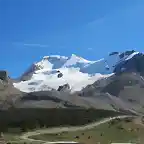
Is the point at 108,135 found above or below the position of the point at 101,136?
above

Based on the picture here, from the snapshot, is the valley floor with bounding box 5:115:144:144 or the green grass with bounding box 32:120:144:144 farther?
the green grass with bounding box 32:120:144:144

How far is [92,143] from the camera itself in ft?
465

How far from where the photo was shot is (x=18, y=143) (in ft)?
427

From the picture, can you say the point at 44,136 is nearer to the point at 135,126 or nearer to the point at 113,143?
the point at 113,143

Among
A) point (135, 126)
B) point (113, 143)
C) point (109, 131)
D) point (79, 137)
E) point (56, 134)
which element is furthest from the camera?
point (135, 126)

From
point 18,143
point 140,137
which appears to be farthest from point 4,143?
point 140,137

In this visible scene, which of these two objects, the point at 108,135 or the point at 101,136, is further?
the point at 108,135

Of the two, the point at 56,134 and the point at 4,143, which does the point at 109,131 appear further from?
the point at 4,143

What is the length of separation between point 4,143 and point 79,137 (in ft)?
128

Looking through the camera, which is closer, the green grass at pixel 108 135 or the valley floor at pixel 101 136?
the valley floor at pixel 101 136

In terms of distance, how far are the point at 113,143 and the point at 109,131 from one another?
45.3 m

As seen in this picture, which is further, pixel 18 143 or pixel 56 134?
pixel 56 134

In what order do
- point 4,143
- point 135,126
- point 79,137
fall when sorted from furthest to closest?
point 135,126, point 79,137, point 4,143

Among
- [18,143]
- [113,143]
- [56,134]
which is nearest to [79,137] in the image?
[56,134]
